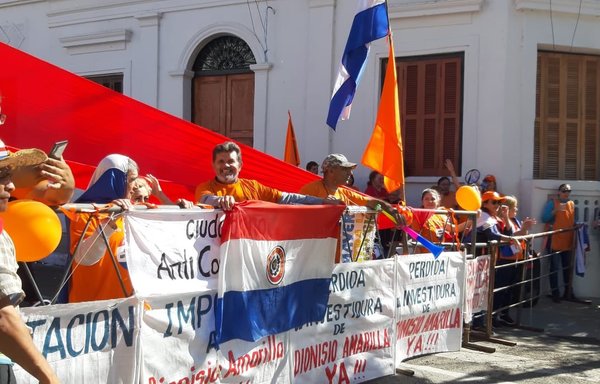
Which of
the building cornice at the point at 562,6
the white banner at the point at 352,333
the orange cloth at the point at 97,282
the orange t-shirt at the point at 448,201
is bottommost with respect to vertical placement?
the white banner at the point at 352,333

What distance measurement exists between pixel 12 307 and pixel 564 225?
32.6 feet

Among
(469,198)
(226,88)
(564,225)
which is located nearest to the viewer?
(469,198)

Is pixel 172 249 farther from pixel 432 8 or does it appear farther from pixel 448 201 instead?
pixel 432 8

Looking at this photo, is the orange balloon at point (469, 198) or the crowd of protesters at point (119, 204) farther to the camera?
the orange balloon at point (469, 198)

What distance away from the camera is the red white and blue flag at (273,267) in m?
4.96

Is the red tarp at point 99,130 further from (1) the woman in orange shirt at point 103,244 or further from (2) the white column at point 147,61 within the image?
(2) the white column at point 147,61

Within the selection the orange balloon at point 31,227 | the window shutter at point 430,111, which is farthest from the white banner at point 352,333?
the window shutter at point 430,111

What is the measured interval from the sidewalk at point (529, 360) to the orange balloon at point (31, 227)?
3579 millimetres

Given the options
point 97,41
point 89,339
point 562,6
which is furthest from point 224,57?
point 89,339

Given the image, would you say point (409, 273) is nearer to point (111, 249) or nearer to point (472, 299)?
point (472, 299)

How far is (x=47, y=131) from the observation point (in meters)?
Result: 6.26

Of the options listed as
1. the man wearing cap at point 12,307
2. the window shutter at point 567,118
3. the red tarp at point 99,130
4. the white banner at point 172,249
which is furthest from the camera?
the window shutter at point 567,118

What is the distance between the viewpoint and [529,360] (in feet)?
25.4

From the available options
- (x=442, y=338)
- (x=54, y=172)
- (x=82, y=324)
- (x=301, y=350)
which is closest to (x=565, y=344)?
(x=442, y=338)
